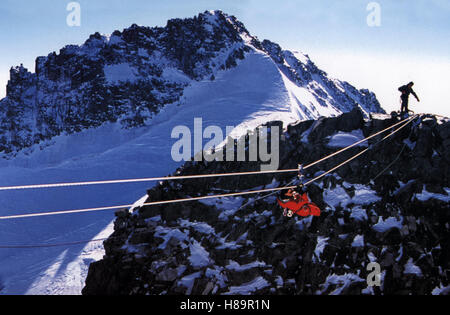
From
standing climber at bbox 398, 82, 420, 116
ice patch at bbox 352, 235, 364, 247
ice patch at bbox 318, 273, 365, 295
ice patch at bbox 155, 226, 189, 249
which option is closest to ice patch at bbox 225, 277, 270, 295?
ice patch at bbox 318, 273, 365, 295

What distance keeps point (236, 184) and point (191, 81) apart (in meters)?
69.1

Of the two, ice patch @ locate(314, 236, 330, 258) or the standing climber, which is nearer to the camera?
the standing climber

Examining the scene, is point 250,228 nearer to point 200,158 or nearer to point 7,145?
point 200,158

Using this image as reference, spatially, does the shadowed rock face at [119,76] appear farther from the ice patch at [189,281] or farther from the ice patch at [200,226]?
the ice patch at [189,281]

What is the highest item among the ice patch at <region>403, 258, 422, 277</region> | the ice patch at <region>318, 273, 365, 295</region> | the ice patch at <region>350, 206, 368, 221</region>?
the ice patch at <region>350, 206, 368, 221</region>

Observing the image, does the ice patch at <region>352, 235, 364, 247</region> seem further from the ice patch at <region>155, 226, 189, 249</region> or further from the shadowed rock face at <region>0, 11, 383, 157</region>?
the shadowed rock face at <region>0, 11, 383, 157</region>

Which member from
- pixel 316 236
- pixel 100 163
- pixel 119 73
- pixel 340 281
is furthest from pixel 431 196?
pixel 119 73

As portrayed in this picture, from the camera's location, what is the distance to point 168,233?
2342 cm

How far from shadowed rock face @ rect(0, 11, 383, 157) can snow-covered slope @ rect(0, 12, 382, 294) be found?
0.97 feet

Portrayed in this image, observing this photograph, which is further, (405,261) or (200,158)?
(200,158)

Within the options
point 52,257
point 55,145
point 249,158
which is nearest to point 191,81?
point 55,145

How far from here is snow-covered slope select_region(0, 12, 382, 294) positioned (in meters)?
43.4

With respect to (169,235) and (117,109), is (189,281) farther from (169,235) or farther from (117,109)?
(117,109)
